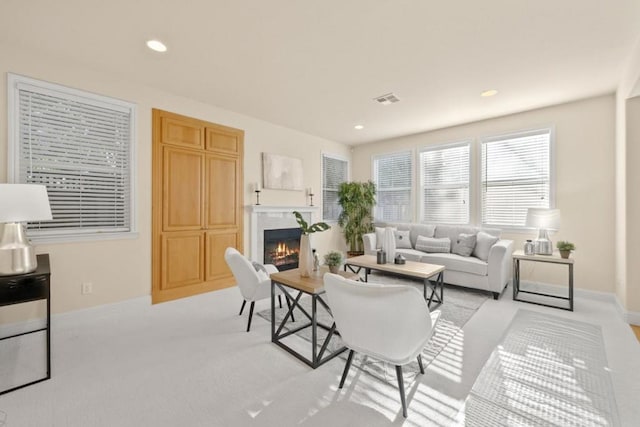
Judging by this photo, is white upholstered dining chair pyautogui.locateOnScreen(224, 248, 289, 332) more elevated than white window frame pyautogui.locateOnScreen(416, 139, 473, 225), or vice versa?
white window frame pyautogui.locateOnScreen(416, 139, 473, 225)

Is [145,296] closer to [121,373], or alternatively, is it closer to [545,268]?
[121,373]

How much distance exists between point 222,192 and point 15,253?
7.55 ft

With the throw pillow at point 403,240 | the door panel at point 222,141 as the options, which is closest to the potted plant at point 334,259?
the door panel at point 222,141

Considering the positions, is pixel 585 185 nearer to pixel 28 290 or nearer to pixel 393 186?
pixel 393 186

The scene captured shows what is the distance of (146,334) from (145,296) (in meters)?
0.82

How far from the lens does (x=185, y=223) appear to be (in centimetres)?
370

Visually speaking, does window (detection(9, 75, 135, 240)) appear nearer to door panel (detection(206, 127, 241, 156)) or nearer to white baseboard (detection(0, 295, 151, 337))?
white baseboard (detection(0, 295, 151, 337))

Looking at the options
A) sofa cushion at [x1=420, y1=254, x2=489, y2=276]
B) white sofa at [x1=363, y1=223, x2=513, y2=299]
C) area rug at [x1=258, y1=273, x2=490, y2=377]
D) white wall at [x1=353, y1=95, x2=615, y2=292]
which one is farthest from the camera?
sofa cushion at [x1=420, y1=254, x2=489, y2=276]

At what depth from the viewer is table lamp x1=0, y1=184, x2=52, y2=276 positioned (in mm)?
1974

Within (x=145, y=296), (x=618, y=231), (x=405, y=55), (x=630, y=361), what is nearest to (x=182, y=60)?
(x=405, y=55)

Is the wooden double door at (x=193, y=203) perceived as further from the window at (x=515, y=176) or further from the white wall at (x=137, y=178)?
the window at (x=515, y=176)

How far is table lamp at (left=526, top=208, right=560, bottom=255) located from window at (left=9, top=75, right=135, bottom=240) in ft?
17.0

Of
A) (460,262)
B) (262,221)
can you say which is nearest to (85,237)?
(262,221)

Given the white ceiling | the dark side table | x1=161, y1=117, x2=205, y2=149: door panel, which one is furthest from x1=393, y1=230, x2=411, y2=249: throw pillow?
the dark side table
